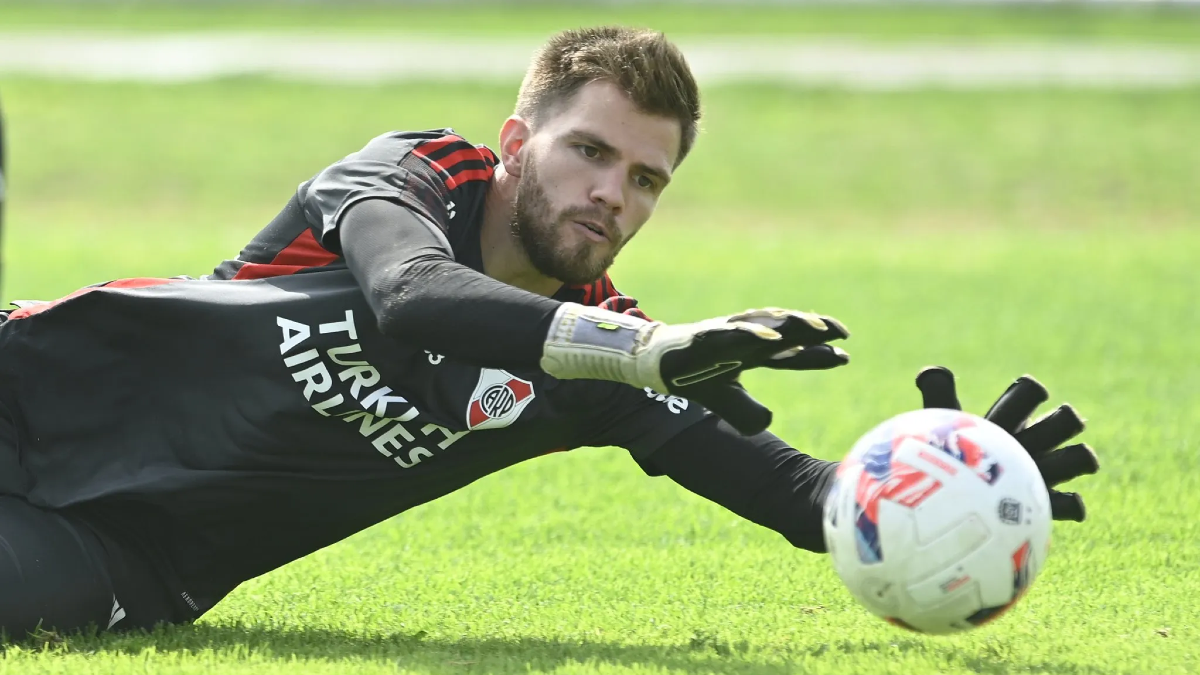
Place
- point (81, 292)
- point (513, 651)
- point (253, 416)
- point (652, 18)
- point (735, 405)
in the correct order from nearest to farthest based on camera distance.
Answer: point (735, 405)
point (513, 651)
point (253, 416)
point (81, 292)
point (652, 18)

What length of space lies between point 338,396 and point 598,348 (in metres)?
1.02

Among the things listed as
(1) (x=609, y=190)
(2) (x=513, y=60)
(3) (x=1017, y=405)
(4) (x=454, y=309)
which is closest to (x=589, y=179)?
(1) (x=609, y=190)

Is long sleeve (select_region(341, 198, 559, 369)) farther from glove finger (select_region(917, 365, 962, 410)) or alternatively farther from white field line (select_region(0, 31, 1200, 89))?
white field line (select_region(0, 31, 1200, 89))

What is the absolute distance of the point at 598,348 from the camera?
11.1 feet

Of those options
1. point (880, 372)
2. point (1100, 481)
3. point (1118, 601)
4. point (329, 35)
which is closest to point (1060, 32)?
point (329, 35)

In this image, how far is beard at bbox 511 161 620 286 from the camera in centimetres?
408

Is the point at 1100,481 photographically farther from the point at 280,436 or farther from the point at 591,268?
the point at 280,436

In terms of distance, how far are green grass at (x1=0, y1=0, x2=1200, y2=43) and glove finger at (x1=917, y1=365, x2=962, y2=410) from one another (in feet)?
101

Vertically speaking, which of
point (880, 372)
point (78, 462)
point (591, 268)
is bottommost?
point (880, 372)

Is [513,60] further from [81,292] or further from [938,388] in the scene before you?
[938,388]

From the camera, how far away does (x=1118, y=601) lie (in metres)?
4.67

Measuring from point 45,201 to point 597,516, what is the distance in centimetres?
1586

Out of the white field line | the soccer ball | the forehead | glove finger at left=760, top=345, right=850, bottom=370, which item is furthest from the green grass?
glove finger at left=760, top=345, right=850, bottom=370

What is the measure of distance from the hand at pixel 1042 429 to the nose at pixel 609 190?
0.90 metres
